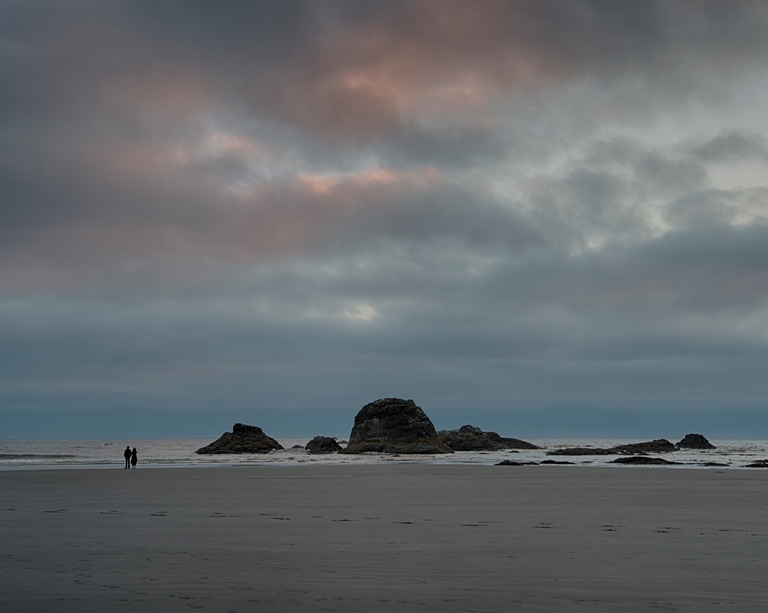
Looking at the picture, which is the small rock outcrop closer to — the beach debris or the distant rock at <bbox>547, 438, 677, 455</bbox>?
the beach debris

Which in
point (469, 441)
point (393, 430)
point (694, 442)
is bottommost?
point (694, 442)

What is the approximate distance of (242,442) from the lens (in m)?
79.9

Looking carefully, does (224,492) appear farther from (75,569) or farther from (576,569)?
(576,569)

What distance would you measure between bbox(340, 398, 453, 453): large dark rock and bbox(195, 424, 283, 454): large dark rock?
1160 centimetres

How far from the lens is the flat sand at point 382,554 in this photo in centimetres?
679

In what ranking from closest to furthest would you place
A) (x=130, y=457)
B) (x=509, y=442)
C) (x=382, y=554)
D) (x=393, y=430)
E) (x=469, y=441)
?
(x=382, y=554) < (x=130, y=457) < (x=393, y=430) < (x=469, y=441) < (x=509, y=442)

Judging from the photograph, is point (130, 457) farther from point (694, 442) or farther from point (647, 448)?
point (694, 442)

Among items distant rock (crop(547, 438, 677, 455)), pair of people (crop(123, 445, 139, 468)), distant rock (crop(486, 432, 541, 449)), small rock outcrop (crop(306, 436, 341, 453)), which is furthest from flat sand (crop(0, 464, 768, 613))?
distant rock (crop(486, 432, 541, 449))

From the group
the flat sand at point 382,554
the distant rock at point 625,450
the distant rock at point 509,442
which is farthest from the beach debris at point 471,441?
the flat sand at point 382,554

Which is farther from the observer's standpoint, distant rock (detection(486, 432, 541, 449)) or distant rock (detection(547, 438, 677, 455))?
distant rock (detection(486, 432, 541, 449))

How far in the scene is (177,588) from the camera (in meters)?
7.29

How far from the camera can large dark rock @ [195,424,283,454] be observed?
7781 cm

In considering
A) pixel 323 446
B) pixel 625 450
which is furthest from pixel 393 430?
pixel 625 450

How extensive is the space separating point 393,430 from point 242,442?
759 inches
